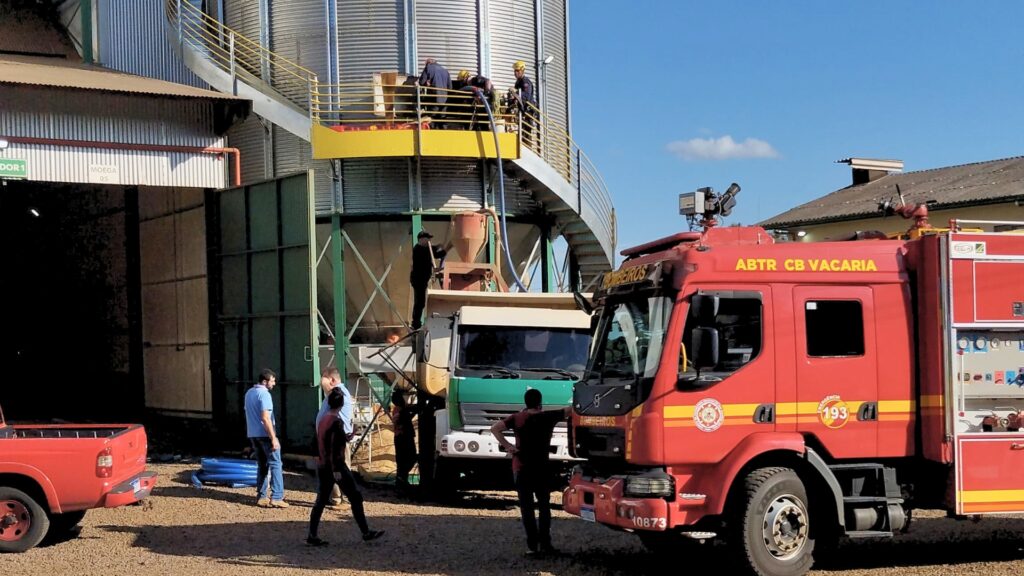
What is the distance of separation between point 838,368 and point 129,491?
25.5ft

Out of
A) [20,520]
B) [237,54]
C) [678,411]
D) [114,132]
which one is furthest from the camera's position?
[237,54]

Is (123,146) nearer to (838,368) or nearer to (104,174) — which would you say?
(104,174)

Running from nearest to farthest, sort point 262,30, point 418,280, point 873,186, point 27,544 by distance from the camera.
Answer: point 27,544, point 418,280, point 262,30, point 873,186

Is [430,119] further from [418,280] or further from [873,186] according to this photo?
[873,186]

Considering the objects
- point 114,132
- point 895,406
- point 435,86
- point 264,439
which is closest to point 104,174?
point 114,132

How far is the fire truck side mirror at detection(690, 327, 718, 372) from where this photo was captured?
10812 mm

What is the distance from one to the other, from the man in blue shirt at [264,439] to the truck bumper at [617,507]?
20.8 ft

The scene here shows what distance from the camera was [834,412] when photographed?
1136 cm

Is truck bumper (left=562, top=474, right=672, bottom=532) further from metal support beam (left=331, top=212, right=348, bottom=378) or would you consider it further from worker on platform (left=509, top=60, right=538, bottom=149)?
worker on platform (left=509, top=60, right=538, bottom=149)

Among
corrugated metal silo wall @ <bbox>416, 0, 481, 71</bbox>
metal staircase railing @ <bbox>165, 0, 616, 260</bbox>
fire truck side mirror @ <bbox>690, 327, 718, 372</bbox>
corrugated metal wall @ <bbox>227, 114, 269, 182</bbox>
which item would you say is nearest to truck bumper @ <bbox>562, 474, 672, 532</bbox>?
fire truck side mirror @ <bbox>690, 327, 718, 372</bbox>

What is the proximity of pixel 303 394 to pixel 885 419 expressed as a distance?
1340 cm

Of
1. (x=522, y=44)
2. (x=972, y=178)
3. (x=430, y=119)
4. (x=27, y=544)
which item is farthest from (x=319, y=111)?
(x=972, y=178)

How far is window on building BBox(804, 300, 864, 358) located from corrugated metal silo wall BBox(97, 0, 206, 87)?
20068 mm

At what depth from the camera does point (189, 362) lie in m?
28.6
